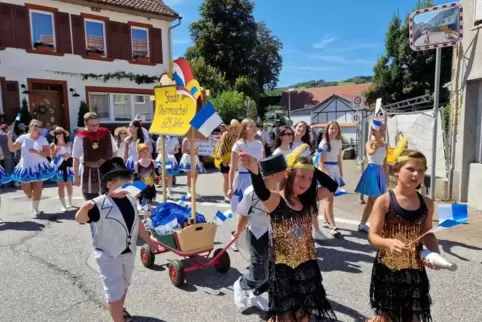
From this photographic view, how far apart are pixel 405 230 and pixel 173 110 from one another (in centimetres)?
293

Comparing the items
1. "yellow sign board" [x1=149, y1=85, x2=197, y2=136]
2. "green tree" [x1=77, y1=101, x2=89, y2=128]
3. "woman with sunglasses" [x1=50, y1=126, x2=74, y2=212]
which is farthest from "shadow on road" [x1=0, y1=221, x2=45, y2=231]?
"green tree" [x1=77, y1=101, x2=89, y2=128]

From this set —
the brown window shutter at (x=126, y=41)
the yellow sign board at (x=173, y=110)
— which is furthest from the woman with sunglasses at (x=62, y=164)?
the brown window shutter at (x=126, y=41)

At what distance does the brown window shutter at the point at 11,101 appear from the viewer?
47.8 ft

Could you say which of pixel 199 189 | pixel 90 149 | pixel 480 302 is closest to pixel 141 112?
pixel 199 189

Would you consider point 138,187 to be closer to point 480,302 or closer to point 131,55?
point 480,302

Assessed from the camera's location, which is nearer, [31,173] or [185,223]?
[185,223]

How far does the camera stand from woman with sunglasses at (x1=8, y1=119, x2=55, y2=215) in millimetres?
7207

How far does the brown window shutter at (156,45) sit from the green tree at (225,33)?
15.5m

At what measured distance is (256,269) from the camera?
347cm

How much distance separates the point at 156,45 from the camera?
18.7 metres

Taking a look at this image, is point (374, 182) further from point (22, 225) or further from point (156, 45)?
point (156, 45)

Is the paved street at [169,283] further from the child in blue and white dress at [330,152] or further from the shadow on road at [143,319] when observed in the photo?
the child in blue and white dress at [330,152]

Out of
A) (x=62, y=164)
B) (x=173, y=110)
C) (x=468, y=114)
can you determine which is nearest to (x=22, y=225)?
(x=62, y=164)

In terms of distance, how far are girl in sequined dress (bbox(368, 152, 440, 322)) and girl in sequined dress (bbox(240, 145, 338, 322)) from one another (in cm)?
45
